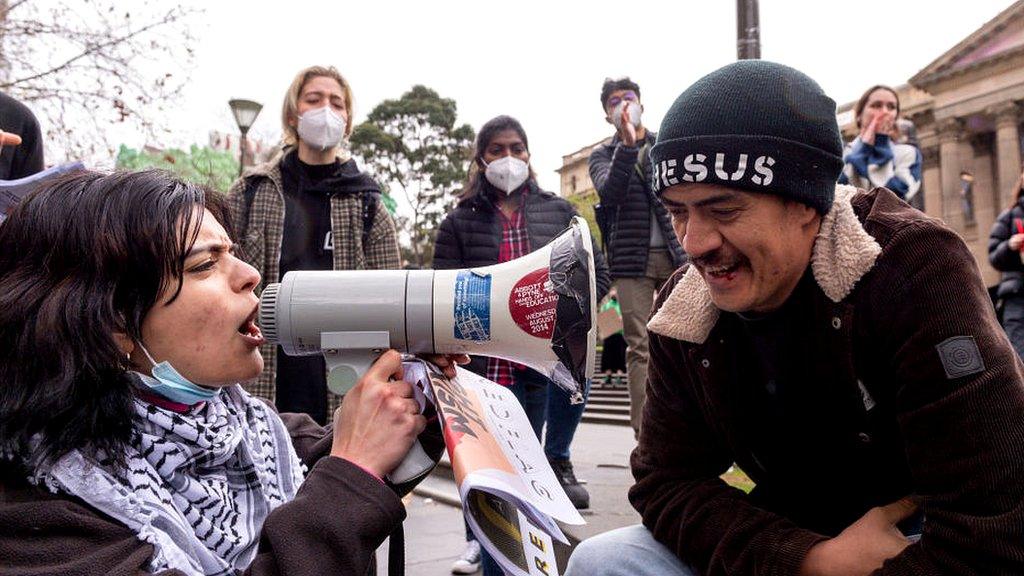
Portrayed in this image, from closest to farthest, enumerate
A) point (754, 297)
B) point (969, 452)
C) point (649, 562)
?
point (969, 452) → point (754, 297) → point (649, 562)

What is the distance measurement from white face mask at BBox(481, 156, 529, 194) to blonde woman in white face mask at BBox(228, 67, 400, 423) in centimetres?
57

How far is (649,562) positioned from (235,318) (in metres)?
1.08

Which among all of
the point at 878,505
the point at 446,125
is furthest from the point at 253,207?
the point at 446,125

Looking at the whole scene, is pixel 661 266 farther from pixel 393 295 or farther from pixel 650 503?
pixel 393 295

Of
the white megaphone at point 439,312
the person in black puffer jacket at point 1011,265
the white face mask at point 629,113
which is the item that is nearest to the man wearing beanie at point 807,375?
the white megaphone at point 439,312

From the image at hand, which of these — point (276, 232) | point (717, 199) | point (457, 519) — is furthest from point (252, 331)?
point (457, 519)

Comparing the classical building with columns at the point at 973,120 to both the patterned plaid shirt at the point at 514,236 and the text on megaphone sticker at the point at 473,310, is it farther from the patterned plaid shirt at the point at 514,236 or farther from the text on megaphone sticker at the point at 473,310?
the text on megaphone sticker at the point at 473,310

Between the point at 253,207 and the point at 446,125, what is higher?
the point at 446,125

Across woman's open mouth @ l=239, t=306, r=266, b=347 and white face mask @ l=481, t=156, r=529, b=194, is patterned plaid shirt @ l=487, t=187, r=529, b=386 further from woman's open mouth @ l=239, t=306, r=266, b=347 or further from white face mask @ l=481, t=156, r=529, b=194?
woman's open mouth @ l=239, t=306, r=266, b=347

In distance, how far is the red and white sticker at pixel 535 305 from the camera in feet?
5.31

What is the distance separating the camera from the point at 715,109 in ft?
5.64

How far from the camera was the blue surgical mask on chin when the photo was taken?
1433 mm

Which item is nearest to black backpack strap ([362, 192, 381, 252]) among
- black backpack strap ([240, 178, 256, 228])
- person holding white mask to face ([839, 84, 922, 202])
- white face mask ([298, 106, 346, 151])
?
white face mask ([298, 106, 346, 151])

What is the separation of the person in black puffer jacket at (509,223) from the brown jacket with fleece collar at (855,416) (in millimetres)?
1817
